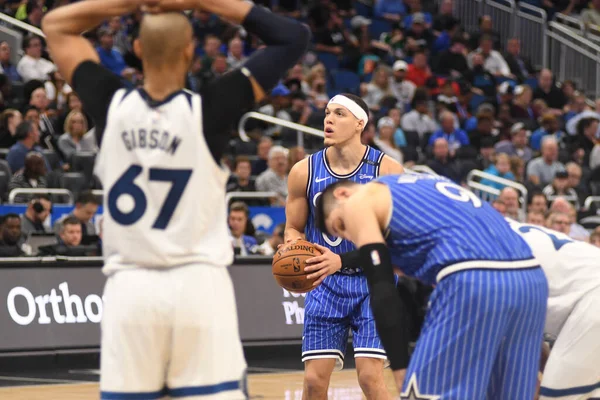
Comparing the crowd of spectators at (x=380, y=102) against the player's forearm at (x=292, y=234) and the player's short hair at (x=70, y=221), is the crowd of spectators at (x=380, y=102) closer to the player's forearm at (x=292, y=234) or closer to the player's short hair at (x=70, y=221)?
the player's short hair at (x=70, y=221)

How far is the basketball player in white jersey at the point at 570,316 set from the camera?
648 cm

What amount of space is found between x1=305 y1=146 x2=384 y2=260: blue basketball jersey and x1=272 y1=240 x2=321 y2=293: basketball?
1.50 ft

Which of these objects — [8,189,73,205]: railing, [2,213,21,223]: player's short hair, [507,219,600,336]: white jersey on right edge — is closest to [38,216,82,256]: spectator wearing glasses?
[2,213,21,223]: player's short hair

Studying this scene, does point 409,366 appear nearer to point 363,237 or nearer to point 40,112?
point 363,237

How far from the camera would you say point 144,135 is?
180 inches

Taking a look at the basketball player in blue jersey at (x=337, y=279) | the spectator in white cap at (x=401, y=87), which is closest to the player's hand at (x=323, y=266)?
the basketball player in blue jersey at (x=337, y=279)

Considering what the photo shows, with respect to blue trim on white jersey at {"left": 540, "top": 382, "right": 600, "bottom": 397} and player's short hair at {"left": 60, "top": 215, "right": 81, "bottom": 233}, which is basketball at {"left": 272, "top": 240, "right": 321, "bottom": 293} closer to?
blue trim on white jersey at {"left": 540, "top": 382, "right": 600, "bottom": 397}

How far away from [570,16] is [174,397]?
23866 mm

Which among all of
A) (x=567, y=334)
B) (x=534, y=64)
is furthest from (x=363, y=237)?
(x=534, y=64)

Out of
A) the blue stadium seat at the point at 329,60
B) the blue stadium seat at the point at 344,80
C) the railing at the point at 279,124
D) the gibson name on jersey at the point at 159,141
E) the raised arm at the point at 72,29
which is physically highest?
the raised arm at the point at 72,29

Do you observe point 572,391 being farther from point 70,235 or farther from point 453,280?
point 70,235

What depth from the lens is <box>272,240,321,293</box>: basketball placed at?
284 inches

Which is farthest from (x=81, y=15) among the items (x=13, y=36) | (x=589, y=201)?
(x=589, y=201)

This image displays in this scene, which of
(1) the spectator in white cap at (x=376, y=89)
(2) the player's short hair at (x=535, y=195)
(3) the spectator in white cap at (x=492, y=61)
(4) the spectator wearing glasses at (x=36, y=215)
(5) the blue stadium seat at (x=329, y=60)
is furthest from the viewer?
(3) the spectator in white cap at (x=492, y=61)
